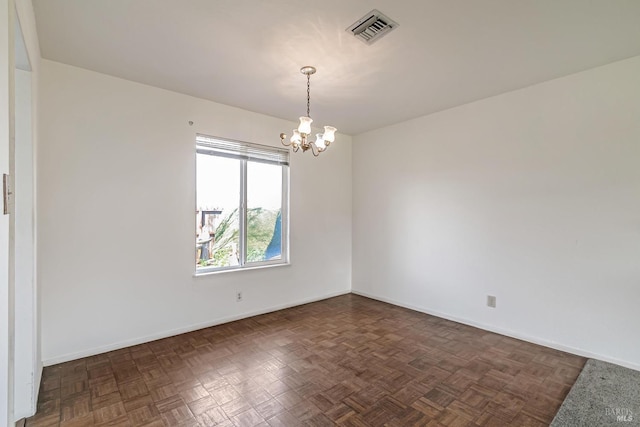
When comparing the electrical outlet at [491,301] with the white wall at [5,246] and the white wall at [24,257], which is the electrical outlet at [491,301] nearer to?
the white wall at [5,246]

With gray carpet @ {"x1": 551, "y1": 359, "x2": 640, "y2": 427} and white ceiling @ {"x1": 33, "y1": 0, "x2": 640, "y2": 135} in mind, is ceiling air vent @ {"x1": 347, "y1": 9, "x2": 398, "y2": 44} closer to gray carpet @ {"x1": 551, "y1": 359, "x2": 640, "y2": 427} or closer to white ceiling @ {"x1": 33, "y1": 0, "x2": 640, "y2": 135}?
white ceiling @ {"x1": 33, "y1": 0, "x2": 640, "y2": 135}

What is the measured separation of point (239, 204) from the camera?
386cm

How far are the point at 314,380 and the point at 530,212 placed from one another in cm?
267

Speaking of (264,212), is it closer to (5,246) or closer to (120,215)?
(120,215)

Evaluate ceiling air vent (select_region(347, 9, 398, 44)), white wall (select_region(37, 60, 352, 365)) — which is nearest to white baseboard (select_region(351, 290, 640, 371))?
white wall (select_region(37, 60, 352, 365))

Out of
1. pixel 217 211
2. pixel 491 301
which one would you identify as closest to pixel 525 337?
pixel 491 301

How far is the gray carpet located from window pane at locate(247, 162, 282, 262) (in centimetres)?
322

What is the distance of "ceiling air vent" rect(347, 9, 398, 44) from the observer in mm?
2020

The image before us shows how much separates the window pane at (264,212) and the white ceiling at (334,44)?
3.50ft

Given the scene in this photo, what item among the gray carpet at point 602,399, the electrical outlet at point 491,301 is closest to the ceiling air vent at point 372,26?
the gray carpet at point 602,399

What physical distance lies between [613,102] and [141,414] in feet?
14.4

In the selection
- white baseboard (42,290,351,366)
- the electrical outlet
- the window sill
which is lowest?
white baseboard (42,290,351,366)

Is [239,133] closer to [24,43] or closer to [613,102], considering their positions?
[24,43]

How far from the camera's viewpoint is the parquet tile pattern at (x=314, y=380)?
6.47ft
